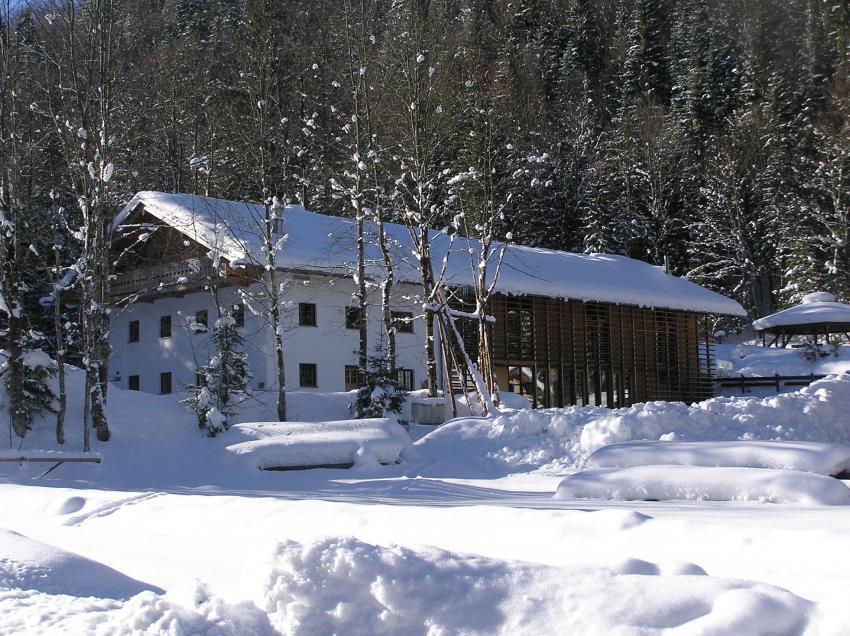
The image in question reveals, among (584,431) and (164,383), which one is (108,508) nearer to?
(584,431)

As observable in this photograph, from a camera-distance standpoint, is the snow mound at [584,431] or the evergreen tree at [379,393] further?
the evergreen tree at [379,393]

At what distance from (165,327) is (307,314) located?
20.6ft

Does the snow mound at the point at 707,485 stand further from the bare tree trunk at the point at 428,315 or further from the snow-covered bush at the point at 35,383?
the bare tree trunk at the point at 428,315

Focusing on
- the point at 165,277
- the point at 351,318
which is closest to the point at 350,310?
the point at 351,318

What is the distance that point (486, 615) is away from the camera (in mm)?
5238

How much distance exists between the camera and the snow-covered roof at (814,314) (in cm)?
3912

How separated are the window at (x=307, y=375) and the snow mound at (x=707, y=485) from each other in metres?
19.0

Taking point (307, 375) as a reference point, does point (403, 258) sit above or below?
above

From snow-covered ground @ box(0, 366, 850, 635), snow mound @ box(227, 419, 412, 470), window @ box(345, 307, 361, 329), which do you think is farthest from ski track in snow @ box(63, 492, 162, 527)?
window @ box(345, 307, 361, 329)

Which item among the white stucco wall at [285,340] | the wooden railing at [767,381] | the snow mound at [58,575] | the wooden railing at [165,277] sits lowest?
the snow mound at [58,575]

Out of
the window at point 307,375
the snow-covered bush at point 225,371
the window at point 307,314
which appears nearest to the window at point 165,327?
the window at point 307,314

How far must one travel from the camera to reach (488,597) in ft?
17.5

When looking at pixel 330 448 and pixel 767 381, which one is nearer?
pixel 330 448

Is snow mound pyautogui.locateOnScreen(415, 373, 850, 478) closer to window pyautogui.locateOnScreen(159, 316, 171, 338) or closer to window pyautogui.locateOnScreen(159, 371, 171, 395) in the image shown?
window pyautogui.locateOnScreen(159, 371, 171, 395)
